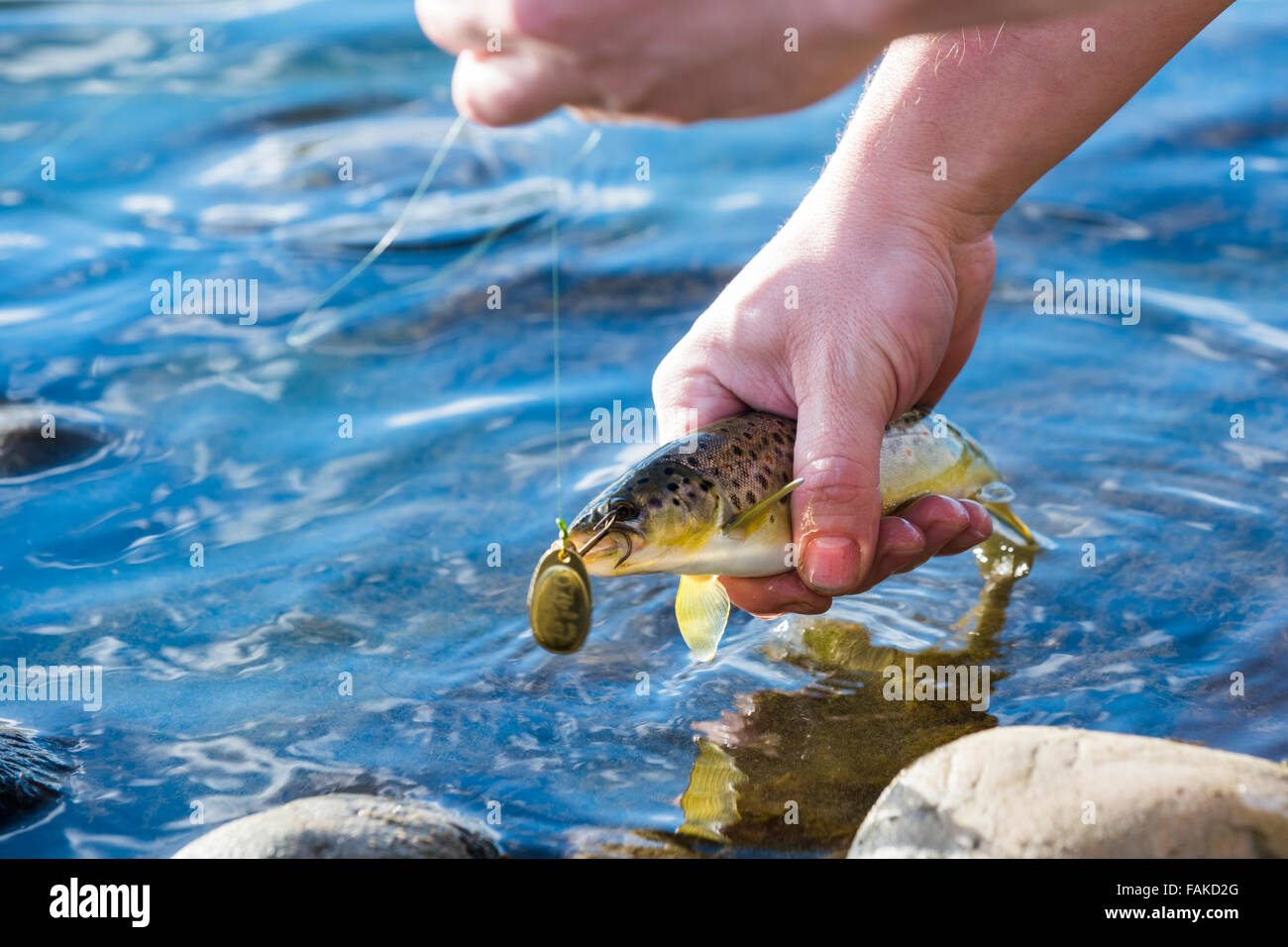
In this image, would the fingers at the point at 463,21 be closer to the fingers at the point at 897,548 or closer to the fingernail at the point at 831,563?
the fingernail at the point at 831,563

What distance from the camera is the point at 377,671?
16.0 ft

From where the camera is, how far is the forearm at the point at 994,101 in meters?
4.18

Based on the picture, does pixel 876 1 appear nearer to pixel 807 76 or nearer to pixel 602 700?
pixel 807 76

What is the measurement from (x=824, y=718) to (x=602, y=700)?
77 cm

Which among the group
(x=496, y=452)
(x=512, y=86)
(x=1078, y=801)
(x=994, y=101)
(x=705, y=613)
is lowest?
(x=1078, y=801)

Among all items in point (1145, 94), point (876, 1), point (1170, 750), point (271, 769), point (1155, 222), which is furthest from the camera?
point (1145, 94)

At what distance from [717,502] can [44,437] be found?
3.84m

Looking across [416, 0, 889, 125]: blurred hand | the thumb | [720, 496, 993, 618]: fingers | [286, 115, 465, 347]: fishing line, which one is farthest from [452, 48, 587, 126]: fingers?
[286, 115, 465, 347]: fishing line

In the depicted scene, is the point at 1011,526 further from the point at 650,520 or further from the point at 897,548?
the point at 650,520

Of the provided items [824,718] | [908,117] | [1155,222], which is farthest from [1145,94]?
[824,718]

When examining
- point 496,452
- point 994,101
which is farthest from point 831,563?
point 496,452

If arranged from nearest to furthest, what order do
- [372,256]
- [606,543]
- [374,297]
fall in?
[606,543] → [374,297] → [372,256]

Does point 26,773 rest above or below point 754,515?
below

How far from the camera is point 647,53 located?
2.59 m
